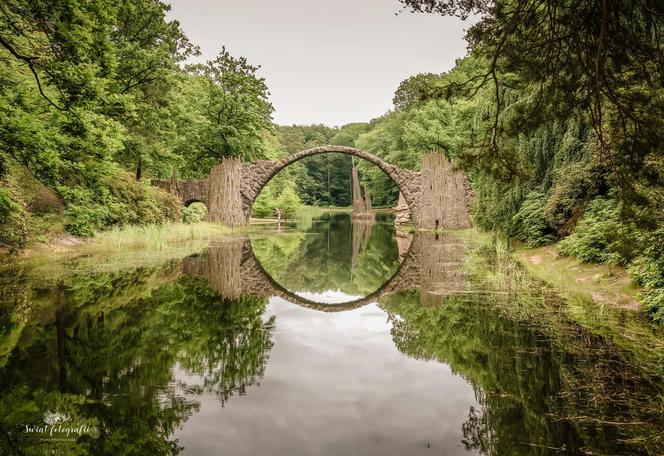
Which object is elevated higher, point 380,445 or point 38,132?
point 38,132

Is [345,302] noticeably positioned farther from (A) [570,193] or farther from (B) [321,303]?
(A) [570,193]

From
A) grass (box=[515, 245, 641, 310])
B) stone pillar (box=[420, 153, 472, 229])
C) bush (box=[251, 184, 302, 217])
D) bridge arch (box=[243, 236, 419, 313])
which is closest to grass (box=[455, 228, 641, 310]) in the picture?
grass (box=[515, 245, 641, 310])

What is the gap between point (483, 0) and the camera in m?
4.65

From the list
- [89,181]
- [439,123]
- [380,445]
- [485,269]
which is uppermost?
[439,123]

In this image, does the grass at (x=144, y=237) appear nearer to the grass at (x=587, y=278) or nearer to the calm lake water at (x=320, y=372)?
the calm lake water at (x=320, y=372)

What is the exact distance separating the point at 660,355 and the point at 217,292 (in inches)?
229

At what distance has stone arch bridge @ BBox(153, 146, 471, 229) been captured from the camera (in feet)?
71.2

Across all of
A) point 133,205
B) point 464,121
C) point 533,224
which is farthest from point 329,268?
point 464,121

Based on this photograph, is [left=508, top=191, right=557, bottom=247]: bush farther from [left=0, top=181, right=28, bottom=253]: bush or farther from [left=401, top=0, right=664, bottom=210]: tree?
[left=0, top=181, right=28, bottom=253]: bush

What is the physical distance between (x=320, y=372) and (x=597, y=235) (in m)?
6.32

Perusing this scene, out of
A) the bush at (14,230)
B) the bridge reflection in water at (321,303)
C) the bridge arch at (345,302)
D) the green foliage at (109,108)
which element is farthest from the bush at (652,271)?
the bush at (14,230)

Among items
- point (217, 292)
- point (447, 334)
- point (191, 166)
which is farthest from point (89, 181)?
point (191, 166)

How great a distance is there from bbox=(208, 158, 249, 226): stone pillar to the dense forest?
1.95 meters

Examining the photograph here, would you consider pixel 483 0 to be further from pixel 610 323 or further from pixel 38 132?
pixel 38 132
